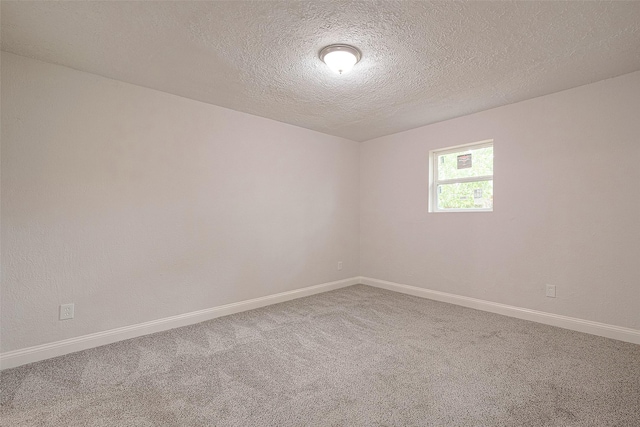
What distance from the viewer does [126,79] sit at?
110 inches

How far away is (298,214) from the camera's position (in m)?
4.29

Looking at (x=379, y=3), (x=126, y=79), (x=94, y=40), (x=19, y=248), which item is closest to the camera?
(x=379, y=3)

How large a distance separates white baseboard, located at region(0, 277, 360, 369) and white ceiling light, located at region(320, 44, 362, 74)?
9.07 ft

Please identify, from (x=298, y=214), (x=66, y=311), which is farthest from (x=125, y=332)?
(x=298, y=214)

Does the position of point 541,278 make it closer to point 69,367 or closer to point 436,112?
point 436,112

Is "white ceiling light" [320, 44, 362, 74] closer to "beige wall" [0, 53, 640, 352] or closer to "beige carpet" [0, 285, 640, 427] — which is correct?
"beige wall" [0, 53, 640, 352]

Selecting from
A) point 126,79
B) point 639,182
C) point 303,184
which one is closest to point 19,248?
point 126,79

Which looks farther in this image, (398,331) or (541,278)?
(541,278)

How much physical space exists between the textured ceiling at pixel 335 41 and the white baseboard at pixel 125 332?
2.30 metres

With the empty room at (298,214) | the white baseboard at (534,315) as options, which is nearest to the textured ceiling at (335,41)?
the empty room at (298,214)

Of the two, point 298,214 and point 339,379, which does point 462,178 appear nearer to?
point 298,214

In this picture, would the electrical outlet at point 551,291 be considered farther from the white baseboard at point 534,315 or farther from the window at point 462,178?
the window at point 462,178

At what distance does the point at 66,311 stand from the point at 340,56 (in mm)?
3034

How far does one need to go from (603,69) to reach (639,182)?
104cm
